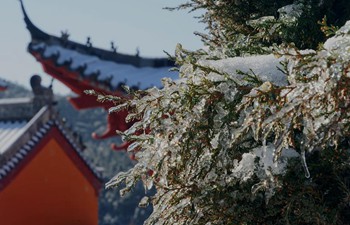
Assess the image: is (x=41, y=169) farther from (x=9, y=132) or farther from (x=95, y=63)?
(x=95, y=63)

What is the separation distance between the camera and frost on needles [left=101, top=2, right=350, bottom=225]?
2.96m

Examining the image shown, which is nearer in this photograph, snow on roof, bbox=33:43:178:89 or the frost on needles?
the frost on needles

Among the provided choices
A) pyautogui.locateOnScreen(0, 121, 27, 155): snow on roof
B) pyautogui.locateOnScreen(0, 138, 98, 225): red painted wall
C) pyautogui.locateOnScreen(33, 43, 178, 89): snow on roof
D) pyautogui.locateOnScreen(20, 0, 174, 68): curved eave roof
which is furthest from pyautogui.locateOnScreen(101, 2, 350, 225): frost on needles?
pyautogui.locateOnScreen(0, 121, 27, 155): snow on roof

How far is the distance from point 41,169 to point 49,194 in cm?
46

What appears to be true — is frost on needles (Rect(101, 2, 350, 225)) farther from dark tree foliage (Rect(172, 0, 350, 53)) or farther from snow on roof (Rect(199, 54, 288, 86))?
dark tree foliage (Rect(172, 0, 350, 53))

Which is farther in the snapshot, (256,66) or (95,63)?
(95,63)

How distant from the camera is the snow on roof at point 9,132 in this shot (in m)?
11.9

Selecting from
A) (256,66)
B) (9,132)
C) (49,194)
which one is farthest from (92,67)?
(256,66)

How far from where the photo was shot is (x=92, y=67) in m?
11.5

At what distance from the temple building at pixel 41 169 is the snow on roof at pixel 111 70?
3.70ft

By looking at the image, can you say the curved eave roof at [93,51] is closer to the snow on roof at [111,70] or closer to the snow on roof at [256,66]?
the snow on roof at [111,70]

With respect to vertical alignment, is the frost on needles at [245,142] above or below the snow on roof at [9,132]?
above

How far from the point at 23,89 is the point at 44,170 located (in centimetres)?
5190

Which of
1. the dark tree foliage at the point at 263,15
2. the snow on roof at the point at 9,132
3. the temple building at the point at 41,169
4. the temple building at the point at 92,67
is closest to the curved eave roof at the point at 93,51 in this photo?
the temple building at the point at 92,67
